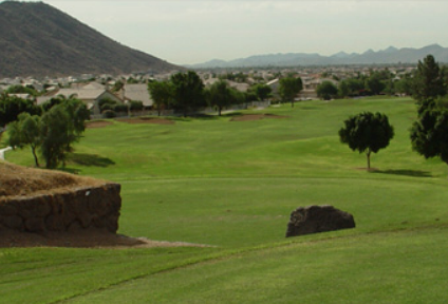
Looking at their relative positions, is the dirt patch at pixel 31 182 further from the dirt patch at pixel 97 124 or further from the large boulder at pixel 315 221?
the dirt patch at pixel 97 124

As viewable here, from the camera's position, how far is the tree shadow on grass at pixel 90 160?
53219 mm

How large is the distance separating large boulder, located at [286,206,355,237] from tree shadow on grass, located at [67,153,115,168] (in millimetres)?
35583

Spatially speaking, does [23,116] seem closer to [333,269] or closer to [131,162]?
[131,162]

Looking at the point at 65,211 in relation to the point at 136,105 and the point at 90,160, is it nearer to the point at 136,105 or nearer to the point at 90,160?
the point at 90,160

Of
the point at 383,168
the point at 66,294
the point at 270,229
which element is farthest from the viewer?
the point at 383,168

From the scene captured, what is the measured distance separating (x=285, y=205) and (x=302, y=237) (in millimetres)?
8839

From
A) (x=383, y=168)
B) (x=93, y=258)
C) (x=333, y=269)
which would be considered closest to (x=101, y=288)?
(x=93, y=258)

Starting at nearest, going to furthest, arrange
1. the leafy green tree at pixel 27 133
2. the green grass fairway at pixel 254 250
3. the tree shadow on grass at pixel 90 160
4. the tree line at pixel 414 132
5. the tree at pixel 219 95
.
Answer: the green grass fairway at pixel 254 250 → the tree line at pixel 414 132 → the leafy green tree at pixel 27 133 → the tree shadow on grass at pixel 90 160 → the tree at pixel 219 95

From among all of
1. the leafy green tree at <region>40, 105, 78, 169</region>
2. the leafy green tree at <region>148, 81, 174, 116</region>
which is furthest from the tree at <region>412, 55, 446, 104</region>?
the leafy green tree at <region>40, 105, 78, 169</region>

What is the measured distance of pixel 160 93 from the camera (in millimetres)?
120688

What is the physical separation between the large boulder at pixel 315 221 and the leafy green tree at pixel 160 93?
339 feet

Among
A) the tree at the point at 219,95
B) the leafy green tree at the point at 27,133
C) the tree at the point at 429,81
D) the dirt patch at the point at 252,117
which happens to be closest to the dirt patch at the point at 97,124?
the dirt patch at the point at 252,117

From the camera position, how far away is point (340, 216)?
19.5 m

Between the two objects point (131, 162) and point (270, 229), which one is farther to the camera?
point (131, 162)
